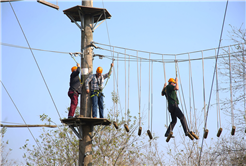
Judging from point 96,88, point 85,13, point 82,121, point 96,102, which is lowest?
point 82,121

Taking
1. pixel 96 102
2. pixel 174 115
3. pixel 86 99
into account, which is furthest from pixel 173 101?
pixel 86 99

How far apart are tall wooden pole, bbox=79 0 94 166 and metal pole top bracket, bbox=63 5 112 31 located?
0.35ft

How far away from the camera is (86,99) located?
7.28m

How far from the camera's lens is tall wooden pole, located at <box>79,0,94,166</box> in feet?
23.3

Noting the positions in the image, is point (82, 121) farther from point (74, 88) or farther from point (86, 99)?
point (74, 88)

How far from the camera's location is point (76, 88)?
289 inches

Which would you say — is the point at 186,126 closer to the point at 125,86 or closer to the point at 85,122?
the point at 125,86

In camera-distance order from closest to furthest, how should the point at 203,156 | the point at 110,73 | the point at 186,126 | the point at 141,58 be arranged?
the point at 186,126, the point at 110,73, the point at 141,58, the point at 203,156

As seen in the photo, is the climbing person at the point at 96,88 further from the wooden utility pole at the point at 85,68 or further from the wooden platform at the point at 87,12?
the wooden platform at the point at 87,12

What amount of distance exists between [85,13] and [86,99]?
2.31 meters

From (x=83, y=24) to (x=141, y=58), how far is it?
5.85 feet

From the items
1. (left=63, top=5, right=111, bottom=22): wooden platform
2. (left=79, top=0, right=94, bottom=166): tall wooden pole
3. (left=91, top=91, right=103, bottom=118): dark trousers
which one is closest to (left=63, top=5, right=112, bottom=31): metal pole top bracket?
(left=63, top=5, right=111, bottom=22): wooden platform

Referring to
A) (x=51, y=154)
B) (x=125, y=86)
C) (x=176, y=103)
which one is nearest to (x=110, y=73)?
(x=125, y=86)

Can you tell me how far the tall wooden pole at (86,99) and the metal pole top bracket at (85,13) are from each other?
11 cm
